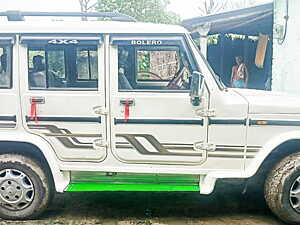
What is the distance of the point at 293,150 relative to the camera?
13.3ft

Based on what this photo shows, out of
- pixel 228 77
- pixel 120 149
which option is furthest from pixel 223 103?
pixel 228 77

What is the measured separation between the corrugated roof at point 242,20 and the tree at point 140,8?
23.7 ft

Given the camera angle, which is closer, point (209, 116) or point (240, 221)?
point (209, 116)

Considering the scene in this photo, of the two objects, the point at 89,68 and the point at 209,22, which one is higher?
the point at 209,22

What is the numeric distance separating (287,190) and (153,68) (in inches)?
75.1

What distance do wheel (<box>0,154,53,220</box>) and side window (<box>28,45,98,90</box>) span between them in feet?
2.76

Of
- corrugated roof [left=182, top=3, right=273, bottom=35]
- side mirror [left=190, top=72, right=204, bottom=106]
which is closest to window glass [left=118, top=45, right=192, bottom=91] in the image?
side mirror [left=190, top=72, right=204, bottom=106]

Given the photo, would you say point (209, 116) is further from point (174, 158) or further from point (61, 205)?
point (61, 205)

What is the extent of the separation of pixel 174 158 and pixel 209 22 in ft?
21.5

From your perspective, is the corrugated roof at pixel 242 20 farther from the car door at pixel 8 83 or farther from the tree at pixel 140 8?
the tree at pixel 140 8

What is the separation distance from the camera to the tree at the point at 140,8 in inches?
690

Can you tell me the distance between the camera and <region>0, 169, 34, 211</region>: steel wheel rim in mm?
4066

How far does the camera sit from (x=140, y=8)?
18.0 meters

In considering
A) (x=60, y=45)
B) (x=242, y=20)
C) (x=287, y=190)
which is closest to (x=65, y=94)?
(x=60, y=45)
